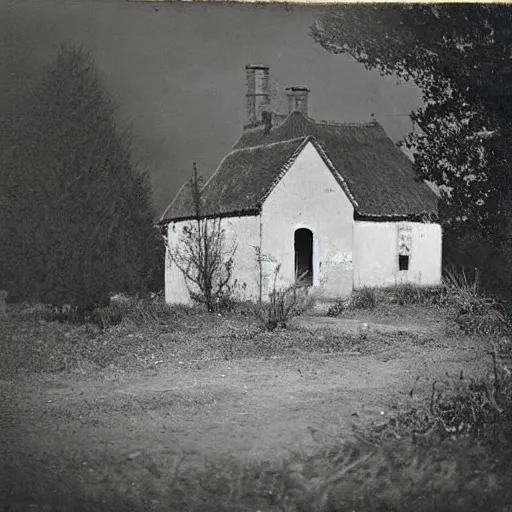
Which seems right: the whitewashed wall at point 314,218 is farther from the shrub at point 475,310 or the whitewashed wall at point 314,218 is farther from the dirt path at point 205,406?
the dirt path at point 205,406

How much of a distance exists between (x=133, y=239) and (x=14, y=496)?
167cm

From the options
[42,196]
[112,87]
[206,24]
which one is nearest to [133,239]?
Result: [42,196]

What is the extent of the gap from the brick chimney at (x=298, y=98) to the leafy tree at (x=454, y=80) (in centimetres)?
35

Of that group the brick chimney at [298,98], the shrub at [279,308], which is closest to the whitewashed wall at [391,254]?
the shrub at [279,308]

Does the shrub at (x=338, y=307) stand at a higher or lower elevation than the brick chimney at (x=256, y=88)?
lower

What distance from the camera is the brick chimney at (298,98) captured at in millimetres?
4160

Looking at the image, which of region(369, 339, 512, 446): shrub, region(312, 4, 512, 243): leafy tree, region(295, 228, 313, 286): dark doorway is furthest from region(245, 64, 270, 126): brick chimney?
region(369, 339, 512, 446): shrub

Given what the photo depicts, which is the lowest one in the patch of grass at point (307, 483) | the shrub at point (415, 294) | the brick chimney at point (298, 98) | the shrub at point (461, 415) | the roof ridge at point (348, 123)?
the patch of grass at point (307, 483)

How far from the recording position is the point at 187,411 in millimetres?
3584

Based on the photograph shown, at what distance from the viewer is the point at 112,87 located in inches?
157

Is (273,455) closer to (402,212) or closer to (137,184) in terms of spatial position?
(137,184)

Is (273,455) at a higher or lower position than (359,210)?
lower

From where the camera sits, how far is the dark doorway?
477 cm

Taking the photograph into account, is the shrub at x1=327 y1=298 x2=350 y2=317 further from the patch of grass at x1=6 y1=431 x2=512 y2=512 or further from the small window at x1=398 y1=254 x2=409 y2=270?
the patch of grass at x1=6 y1=431 x2=512 y2=512
